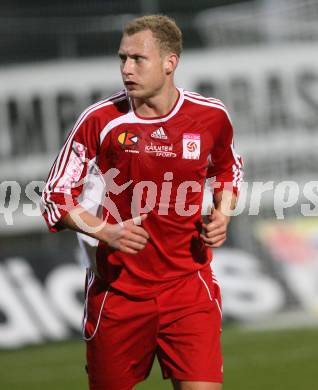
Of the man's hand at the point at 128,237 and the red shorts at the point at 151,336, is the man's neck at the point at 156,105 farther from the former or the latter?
the red shorts at the point at 151,336

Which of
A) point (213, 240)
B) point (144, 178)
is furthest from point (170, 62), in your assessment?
point (213, 240)

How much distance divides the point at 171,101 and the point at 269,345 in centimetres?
498

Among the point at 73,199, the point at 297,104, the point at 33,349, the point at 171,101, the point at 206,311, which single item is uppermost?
the point at 171,101

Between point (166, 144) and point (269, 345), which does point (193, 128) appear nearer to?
point (166, 144)

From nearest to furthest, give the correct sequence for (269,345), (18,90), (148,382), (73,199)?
1. (73,199)
2. (148,382)
3. (269,345)
4. (18,90)

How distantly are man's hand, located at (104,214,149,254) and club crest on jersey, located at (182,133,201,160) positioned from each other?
50 cm

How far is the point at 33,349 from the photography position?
986cm

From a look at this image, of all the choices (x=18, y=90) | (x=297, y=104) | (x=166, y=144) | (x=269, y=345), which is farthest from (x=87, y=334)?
(x=297, y=104)

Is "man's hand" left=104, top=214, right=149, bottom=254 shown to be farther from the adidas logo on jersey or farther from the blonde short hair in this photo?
the blonde short hair

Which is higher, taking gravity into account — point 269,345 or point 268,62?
point 268,62

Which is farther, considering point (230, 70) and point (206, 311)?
point (230, 70)

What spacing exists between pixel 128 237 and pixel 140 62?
809mm

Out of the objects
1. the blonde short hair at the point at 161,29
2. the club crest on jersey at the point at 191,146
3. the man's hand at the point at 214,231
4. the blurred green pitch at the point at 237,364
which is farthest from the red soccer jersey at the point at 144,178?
the blurred green pitch at the point at 237,364

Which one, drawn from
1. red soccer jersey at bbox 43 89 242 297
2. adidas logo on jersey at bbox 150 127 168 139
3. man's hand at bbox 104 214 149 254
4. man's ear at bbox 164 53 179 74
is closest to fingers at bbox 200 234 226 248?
red soccer jersey at bbox 43 89 242 297
